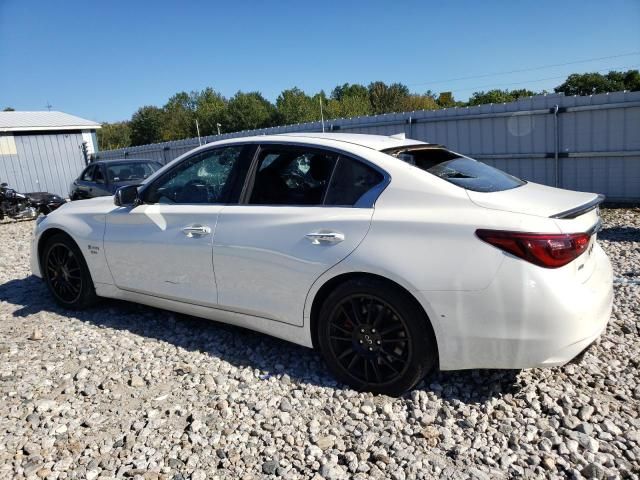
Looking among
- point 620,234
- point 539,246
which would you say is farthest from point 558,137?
point 539,246

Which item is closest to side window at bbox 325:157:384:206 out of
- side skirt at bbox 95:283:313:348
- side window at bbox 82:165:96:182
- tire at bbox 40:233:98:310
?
side skirt at bbox 95:283:313:348

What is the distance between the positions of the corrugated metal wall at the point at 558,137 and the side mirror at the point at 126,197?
313 inches

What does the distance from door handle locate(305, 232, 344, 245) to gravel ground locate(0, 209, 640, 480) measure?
0.94 metres

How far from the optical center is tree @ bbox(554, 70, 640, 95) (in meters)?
57.2

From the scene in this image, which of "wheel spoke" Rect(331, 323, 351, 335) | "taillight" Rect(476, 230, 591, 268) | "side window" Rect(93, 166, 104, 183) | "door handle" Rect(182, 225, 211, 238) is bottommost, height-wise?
"wheel spoke" Rect(331, 323, 351, 335)

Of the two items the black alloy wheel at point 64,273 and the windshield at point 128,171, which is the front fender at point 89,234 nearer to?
the black alloy wheel at point 64,273

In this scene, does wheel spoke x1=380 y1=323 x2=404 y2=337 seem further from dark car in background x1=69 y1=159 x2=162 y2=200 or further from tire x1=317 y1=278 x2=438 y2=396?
dark car in background x1=69 y1=159 x2=162 y2=200

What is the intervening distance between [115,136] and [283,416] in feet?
261

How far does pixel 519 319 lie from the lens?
2.56 m

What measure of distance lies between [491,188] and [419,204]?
498 mm

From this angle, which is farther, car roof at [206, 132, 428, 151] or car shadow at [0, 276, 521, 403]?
car roof at [206, 132, 428, 151]

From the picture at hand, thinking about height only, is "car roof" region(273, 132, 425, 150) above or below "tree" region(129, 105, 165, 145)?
below

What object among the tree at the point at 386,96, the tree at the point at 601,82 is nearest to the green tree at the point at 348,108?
the tree at the point at 386,96

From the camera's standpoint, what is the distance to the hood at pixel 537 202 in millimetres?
2691
